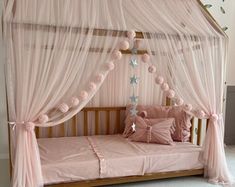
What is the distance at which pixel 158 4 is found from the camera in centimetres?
260

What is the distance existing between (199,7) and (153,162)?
71.6 inches

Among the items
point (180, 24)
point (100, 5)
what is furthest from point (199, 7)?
point (100, 5)

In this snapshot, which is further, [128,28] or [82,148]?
[82,148]

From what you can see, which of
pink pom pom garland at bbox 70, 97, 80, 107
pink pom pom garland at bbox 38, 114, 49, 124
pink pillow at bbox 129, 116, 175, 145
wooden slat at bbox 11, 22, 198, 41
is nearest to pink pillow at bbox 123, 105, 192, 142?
pink pillow at bbox 129, 116, 175, 145

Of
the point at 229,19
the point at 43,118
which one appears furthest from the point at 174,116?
the point at 229,19

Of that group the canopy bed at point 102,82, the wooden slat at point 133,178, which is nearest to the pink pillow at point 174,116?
the canopy bed at point 102,82

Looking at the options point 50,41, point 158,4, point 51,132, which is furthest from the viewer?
point 51,132

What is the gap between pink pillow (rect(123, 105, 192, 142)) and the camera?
3.35m

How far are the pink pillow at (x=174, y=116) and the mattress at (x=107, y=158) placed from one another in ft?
0.57

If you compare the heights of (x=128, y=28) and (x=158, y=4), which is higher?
(x=158, y=4)

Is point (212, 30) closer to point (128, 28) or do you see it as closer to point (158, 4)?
point (158, 4)

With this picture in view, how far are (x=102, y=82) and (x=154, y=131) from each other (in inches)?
40.0

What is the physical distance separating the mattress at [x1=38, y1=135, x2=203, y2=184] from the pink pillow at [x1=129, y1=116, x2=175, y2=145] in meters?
0.10

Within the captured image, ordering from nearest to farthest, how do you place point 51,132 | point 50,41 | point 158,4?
point 50,41
point 158,4
point 51,132
